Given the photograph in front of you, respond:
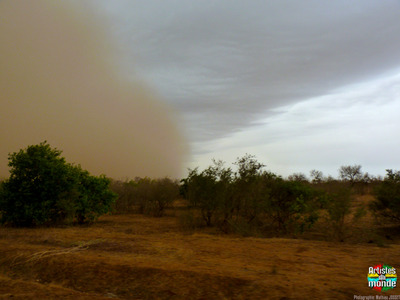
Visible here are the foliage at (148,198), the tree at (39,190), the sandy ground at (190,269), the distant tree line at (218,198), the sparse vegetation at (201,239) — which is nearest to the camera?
the sandy ground at (190,269)

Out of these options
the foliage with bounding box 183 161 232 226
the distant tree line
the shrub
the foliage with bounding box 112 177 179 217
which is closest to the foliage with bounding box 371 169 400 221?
the distant tree line

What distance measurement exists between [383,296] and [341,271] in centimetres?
175

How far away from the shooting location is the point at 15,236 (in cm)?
1376

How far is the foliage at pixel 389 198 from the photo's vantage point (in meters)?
14.5

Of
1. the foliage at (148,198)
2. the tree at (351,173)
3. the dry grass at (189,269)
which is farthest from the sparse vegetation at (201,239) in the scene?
the tree at (351,173)

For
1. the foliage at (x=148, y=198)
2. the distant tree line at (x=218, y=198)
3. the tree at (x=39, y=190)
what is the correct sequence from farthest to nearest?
the foliage at (x=148, y=198)
the tree at (x=39, y=190)
the distant tree line at (x=218, y=198)

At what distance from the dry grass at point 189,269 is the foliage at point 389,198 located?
15.4ft

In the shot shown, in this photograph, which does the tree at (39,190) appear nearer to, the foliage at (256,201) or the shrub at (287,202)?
the foliage at (256,201)

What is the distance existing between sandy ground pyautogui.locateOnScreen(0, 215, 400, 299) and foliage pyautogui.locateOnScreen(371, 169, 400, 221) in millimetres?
4680

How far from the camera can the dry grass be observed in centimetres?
635

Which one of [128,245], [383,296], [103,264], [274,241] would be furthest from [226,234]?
[383,296]

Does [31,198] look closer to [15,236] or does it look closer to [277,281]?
[15,236]

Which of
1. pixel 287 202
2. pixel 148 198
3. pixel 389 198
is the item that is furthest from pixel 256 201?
pixel 148 198

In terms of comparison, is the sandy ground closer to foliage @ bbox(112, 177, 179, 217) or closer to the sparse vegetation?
the sparse vegetation
